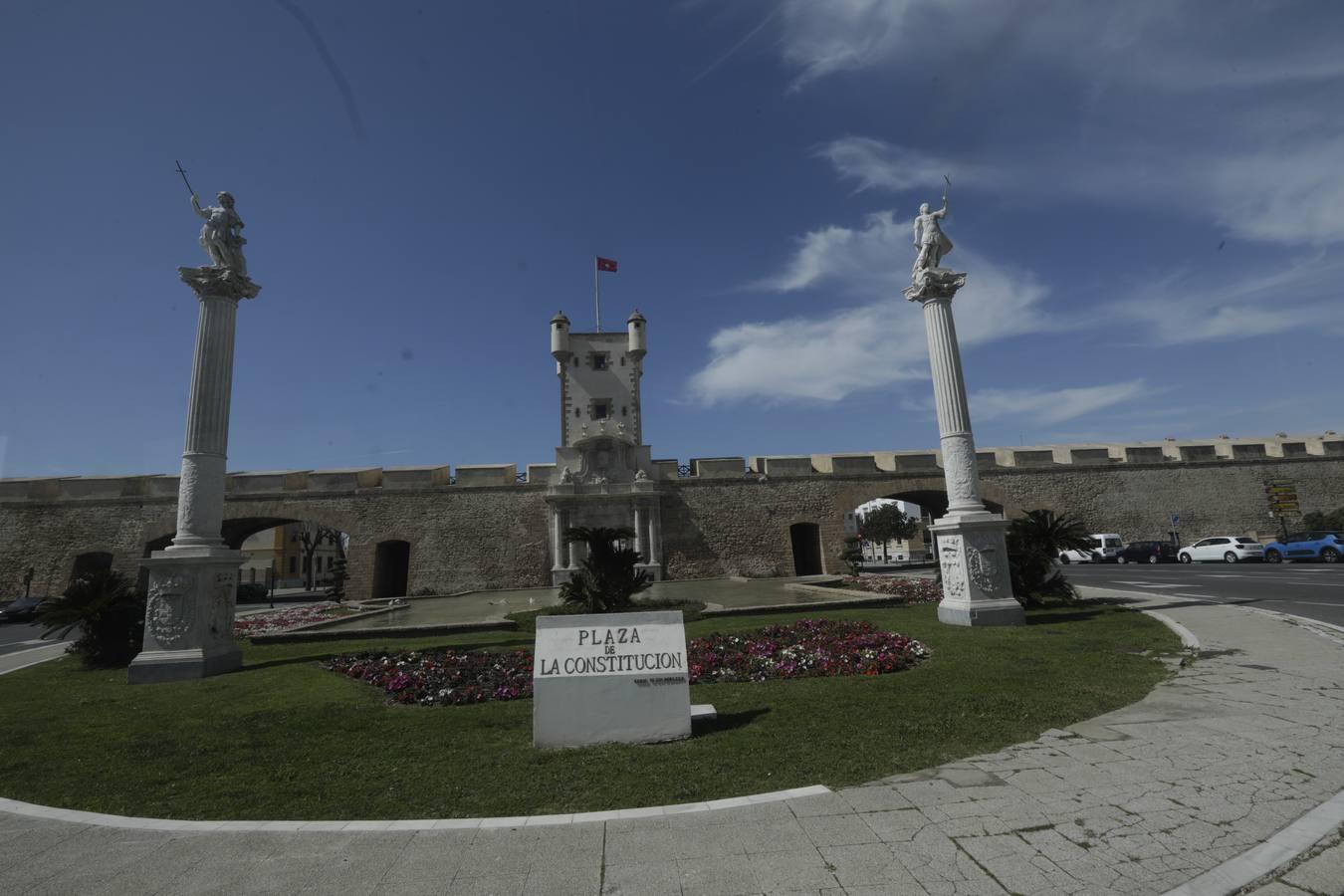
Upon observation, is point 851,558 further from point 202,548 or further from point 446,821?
point 446,821

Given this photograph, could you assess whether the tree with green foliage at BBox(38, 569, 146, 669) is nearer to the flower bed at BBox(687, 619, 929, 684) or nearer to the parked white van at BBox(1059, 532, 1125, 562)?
the flower bed at BBox(687, 619, 929, 684)

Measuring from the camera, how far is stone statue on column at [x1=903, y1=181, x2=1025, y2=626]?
35.4ft

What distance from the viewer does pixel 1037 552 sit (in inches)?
496

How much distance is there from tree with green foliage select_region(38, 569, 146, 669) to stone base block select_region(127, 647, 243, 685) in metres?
2.23

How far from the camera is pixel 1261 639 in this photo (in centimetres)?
842

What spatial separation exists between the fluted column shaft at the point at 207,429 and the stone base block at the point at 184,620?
0.39m

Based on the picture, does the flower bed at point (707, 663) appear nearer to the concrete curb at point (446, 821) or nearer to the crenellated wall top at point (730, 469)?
the concrete curb at point (446, 821)

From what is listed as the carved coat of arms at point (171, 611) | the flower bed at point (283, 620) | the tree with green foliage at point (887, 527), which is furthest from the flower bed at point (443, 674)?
the tree with green foliage at point (887, 527)

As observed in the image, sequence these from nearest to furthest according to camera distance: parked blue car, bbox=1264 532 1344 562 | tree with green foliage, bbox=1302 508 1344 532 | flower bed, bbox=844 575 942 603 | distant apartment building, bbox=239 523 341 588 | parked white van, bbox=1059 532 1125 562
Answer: flower bed, bbox=844 575 942 603 < parked blue car, bbox=1264 532 1344 562 < tree with green foliage, bbox=1302 508 1344 532 < parked white van, bbox=1059 532 1125 562 < distant apartment building, bbox=239 523 341 588

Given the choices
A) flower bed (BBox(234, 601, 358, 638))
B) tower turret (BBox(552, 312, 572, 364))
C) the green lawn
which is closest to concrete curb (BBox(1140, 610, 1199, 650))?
the green lawn

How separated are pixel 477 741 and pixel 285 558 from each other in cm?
6798

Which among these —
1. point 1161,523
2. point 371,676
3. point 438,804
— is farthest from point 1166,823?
point 1161,523

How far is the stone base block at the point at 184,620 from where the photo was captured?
923cm

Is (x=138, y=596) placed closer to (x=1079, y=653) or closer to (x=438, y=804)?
(x=438, y=804)
